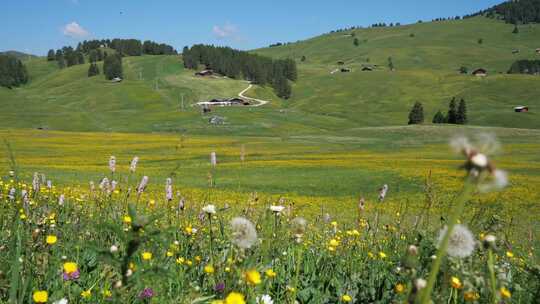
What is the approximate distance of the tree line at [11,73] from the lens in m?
172

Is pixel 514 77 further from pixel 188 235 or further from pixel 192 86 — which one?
pixel 188 235

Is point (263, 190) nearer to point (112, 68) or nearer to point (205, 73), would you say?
point (205, 73)

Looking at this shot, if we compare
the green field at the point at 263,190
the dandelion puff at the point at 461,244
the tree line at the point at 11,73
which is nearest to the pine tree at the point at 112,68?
the green field at the point at 263,190

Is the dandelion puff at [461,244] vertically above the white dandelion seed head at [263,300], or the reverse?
the dandelion puff at [461,244]

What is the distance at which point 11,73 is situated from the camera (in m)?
176

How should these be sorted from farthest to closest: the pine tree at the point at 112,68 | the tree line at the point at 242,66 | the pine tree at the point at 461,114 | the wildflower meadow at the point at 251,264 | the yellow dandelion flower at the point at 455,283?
1. the tree line at the point at 242,66
2. the pine tree at the point at 112,68
3. the pine tree at the point at 461,114
4. the yellow dandelion flower at the point at 455,283
5. the wildflower meadow at the point at 251,264

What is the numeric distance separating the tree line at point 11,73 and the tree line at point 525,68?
18464 cm

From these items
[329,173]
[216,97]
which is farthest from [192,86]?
[329,173]

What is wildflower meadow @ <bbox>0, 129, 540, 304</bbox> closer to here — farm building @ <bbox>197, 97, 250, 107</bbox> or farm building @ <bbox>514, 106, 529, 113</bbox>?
farm building @ <bbox>514, 106, 529, 113</bbox>

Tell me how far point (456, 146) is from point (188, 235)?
4311 mm

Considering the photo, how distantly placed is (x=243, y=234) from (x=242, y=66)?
17808cm

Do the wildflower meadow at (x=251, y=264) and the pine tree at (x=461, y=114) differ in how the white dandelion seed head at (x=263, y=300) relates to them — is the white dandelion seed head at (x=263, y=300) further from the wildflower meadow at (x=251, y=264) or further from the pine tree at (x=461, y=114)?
the pine tree at (x=461, y=114)

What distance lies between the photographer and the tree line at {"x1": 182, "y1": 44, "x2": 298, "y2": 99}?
566 feet

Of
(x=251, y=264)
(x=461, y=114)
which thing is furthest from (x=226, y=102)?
(x=251, y=264)
